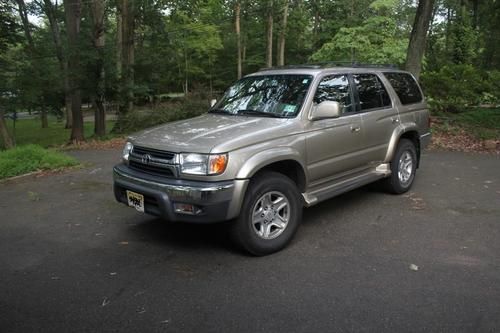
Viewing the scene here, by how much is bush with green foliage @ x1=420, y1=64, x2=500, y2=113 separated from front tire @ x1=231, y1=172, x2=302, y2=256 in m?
10.5

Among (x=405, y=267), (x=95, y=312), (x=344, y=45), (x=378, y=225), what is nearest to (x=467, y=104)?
(x=344, y=45)

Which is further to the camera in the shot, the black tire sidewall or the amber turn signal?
the black tire sidewall

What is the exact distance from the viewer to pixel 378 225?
5.11m

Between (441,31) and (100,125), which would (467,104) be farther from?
(441,31)

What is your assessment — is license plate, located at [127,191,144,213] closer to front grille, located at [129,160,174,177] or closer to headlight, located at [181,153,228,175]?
front grille, located at [129,160,174,177]

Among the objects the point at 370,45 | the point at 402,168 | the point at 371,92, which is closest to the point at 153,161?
the point at 371,92

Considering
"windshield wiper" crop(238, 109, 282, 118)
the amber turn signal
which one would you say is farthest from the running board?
the amber turn signal

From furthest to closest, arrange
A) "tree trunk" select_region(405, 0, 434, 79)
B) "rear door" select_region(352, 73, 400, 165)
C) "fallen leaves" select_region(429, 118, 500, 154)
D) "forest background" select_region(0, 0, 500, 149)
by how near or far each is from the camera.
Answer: "forest background" select_region(0, 0, 500, 149) → "tree trunk" select_region(405, 0, 434, 79) → "fallen leaves" select_region(429, 118, 500, 154) → "rear door" select_region(352, 73, 400, 165)

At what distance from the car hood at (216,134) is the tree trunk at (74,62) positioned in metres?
10.8

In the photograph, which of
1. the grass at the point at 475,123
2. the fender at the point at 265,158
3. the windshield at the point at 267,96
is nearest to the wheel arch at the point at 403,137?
the windshield at the point at 267,96

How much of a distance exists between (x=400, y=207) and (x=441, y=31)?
34420mm

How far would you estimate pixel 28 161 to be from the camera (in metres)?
8.70

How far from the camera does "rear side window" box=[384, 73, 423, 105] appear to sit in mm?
6289

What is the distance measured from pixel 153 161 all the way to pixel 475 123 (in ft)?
33.8
